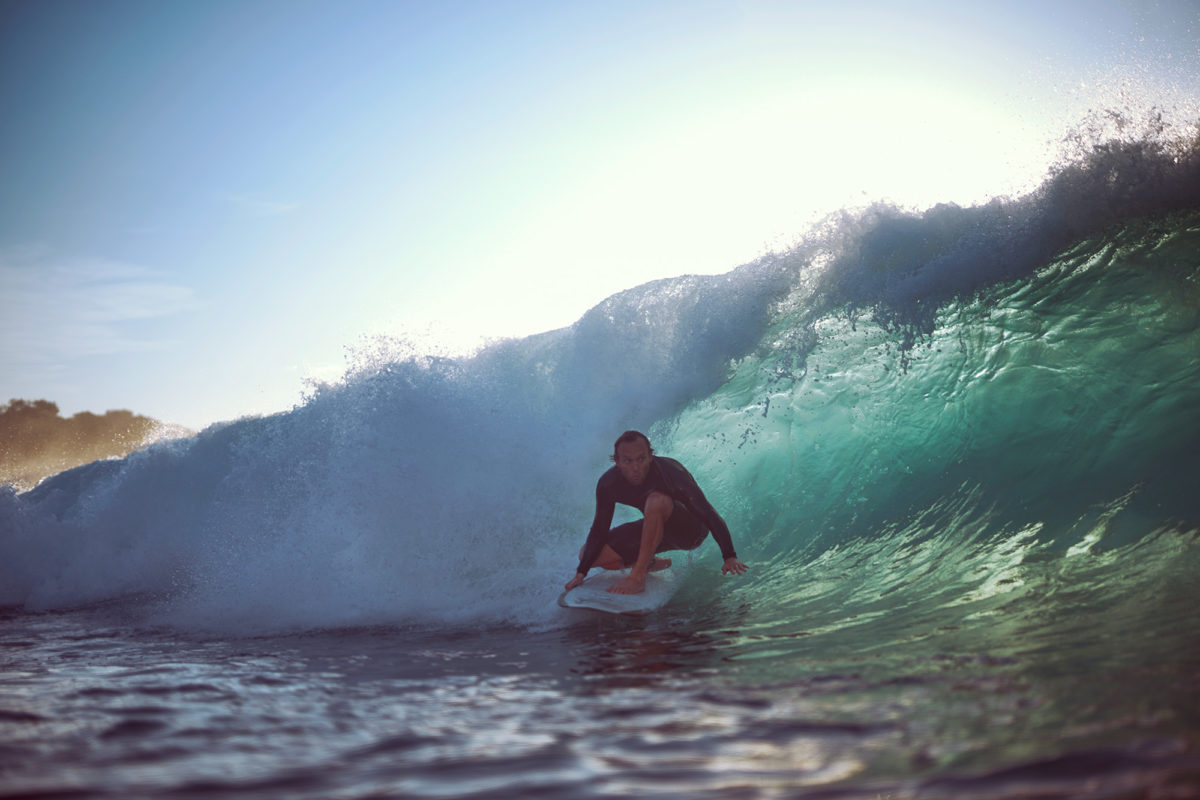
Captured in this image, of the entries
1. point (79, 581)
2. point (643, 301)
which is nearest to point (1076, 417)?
point (643, 301)

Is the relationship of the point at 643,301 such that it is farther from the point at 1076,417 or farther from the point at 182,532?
the point at 182,532

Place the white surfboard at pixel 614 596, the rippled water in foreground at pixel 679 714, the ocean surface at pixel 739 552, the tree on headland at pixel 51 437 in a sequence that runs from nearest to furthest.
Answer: the rippled water in foreground at pixel 679 714, the ocean surface at pixel 739 552, the white surfboard at pixel 614 596, the tree on headland at pixel 51 437

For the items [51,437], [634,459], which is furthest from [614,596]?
[51,437]

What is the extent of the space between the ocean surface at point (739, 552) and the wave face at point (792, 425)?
32 mm

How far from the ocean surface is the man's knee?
621 mm

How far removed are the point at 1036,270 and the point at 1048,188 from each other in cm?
82

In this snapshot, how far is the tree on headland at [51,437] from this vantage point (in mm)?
37219

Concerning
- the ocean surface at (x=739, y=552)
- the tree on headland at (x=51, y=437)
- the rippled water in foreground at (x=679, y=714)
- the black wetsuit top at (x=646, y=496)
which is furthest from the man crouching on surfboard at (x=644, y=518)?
the tree on headland at (x=51, y=437)

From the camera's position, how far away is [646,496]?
5.13 m

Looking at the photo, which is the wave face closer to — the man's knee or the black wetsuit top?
the black wetsuit top

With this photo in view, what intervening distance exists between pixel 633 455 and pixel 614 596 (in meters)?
0.95

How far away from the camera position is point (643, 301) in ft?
25.4

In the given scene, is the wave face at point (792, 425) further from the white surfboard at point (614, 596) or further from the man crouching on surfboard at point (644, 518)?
the man crouching on surfboard at point (644, 518)

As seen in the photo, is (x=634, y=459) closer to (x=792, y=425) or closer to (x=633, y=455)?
(x=633, y=455)
